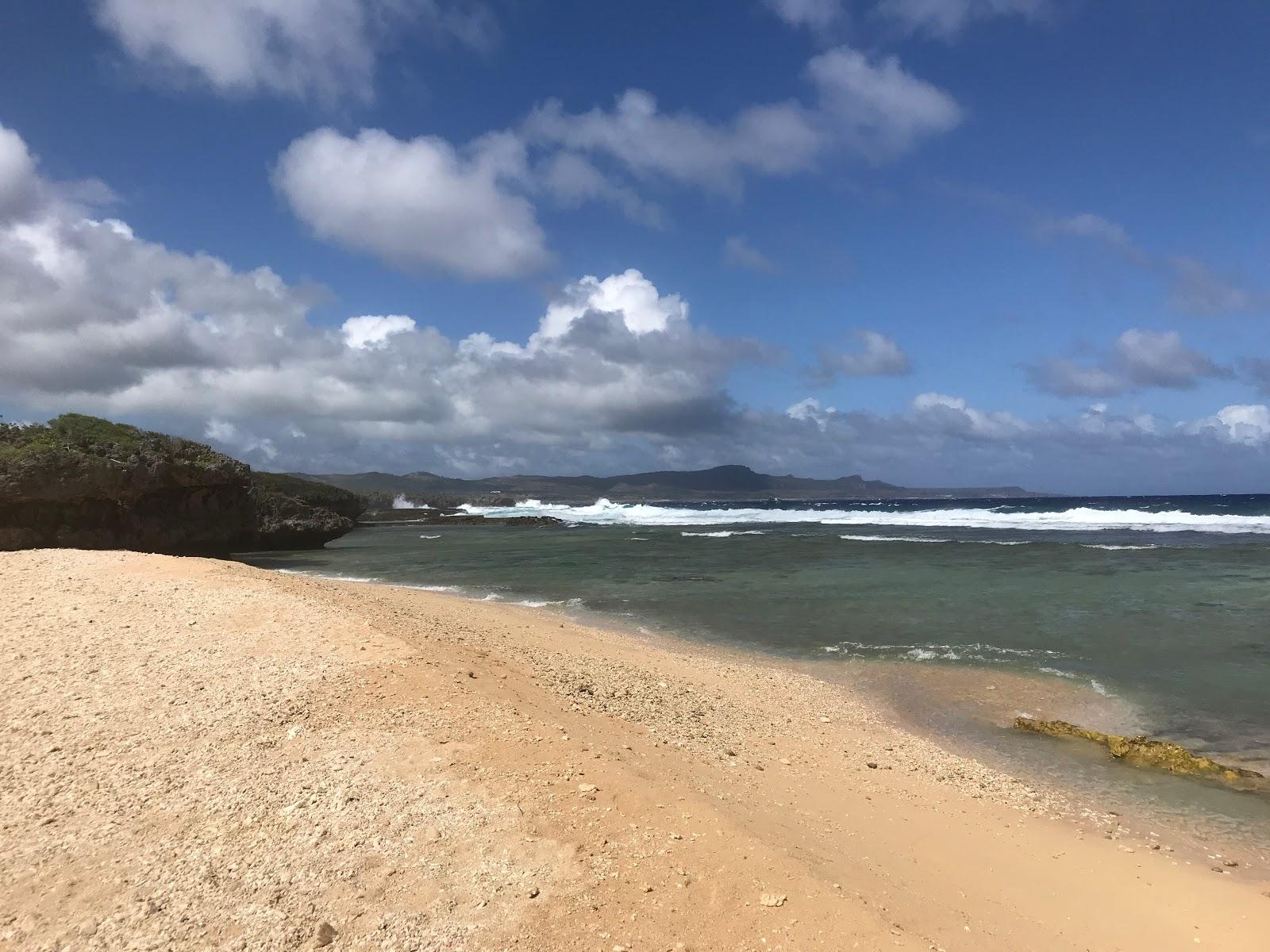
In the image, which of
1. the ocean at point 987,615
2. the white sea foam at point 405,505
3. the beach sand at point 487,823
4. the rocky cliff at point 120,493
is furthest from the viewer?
the white sea foam at point 405,505

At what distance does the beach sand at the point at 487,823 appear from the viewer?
3.72 m

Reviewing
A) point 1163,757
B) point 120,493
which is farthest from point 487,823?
point 120,493

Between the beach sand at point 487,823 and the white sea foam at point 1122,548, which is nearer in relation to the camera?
the beach sand at point 487,823

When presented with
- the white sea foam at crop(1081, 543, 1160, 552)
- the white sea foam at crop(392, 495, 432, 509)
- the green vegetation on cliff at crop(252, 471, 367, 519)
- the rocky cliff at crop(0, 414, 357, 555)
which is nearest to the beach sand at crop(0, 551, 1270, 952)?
the rocky cliff at crop(0, 414, 357, 555)

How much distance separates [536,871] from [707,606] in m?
14.2

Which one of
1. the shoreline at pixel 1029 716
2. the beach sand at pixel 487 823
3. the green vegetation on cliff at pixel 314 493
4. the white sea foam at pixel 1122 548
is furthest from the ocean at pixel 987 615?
the green vegetation on cliff at pixel 314 493

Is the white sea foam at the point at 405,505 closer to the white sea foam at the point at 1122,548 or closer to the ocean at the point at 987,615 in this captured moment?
the ocean at the point at 987,615

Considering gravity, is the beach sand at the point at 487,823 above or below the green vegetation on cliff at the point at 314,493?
below

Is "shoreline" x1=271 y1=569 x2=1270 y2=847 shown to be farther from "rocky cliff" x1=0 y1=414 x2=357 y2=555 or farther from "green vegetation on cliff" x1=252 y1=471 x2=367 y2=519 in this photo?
"green vegetation on cliff" x1=252 y1=471 x2=367 y2=519

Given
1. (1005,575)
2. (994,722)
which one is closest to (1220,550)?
(1005,575)

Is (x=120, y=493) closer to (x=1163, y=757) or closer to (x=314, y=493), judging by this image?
(x=314, y=493)

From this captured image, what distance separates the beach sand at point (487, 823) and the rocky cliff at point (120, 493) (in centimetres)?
1804

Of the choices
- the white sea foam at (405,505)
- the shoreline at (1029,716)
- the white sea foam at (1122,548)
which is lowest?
the shoreline at (1029,716)

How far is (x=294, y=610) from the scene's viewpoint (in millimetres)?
9461
